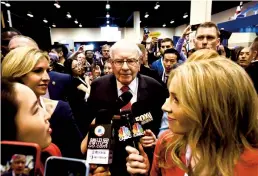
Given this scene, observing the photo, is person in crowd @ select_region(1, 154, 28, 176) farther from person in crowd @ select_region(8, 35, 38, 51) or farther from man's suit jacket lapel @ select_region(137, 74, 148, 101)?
person in crowd @ select_region(8, 35, 38, 51)

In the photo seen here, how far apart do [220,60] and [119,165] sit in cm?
80

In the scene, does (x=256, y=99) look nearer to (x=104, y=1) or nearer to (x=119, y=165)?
(x=119, y=165)

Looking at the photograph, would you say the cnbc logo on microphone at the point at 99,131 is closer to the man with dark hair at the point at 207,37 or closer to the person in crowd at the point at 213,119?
the person in crowd at the point at 213,119

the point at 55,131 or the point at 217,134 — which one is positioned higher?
the point at 217,134

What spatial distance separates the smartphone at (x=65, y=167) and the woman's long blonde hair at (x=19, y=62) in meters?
1.02

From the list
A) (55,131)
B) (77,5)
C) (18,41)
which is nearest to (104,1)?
(77,5)

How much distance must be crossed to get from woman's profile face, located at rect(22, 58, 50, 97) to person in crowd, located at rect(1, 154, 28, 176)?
108cm

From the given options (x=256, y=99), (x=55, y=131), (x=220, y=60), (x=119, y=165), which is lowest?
(x=119, y=165)

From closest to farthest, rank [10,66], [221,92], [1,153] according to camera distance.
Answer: [1,153]
[221,92]
[10,66]

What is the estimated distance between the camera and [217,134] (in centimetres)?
97

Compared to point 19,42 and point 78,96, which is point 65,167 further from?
point 78,96

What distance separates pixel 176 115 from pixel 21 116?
0.52 metres

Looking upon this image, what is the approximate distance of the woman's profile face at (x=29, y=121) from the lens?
0.63 m

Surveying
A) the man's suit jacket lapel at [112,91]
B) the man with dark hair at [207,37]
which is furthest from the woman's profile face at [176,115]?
the man with dark hair at [207,37]
